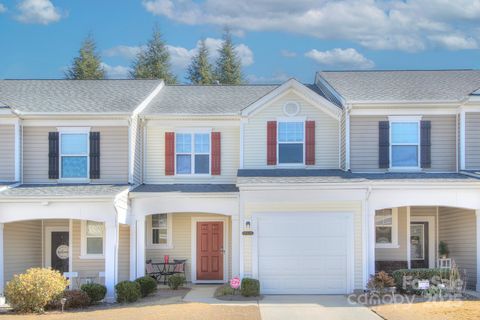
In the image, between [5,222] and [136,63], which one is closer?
[5,222]

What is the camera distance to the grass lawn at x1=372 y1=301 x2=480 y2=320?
58.1ft

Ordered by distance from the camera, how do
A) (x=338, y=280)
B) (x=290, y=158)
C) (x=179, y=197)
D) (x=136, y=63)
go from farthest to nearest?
(x=136, y=63) < (x=290, y=158) < (x=179, y=197) < (x=338, y=280)

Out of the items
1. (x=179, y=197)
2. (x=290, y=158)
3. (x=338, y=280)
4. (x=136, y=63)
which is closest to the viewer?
(x=338, y=280)

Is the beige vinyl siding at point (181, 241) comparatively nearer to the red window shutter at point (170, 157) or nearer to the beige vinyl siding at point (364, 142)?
the red window shutter at point (170, 157)

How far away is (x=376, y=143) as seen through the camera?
25.4 meters

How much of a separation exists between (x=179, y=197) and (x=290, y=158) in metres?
4.37

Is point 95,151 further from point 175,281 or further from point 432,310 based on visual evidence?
point 432,310

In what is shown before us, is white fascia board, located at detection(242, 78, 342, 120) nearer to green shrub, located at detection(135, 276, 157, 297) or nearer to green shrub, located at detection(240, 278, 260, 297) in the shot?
green shrub, located at detection(240, 278, 260, 297)

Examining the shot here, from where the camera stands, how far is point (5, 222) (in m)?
23.2

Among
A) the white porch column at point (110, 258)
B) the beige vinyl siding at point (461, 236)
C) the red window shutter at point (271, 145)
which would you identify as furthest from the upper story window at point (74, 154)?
the beige vinyl siding at point (461, 236)

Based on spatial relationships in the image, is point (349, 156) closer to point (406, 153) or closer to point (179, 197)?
point (406, 153)

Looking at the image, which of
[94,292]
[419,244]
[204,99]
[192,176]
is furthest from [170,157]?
[419,244]

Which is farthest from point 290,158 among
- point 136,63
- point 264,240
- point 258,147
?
point 136,63

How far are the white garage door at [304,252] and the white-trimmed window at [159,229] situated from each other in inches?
200
